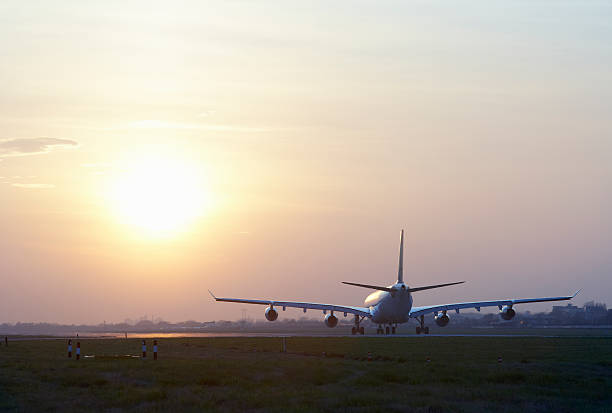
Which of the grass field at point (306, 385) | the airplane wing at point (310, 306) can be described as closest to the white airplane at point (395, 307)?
the airplane wing at point (310, 306)

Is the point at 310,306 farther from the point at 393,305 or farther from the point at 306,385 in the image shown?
the point at 306,385

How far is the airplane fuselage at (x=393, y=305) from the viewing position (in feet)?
272

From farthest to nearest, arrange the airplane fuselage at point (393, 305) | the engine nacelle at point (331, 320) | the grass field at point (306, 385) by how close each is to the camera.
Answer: the engine nacelle at point (331, 320)
the airplane fuselage at point (393, 305)
the grass field at point (306, 385)

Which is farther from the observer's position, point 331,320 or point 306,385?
point 331,320

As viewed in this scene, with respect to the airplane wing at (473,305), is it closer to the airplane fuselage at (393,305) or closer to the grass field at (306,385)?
the airplane fuselage at (393,305)

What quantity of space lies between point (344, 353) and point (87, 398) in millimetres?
25533

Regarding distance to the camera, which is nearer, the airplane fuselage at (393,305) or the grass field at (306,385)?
the grass field at (306,385)

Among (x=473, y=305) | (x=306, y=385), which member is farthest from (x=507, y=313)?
(x=306, y=385)

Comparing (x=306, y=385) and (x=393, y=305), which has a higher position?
(x=393, y=305)

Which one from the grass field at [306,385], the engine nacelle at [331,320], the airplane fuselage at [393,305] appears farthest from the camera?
the engine nacelle at [331,320]

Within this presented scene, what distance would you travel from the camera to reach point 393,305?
276 feet

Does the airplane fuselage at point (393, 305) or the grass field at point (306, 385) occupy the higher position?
the airplane fuselage at point (393, 305)

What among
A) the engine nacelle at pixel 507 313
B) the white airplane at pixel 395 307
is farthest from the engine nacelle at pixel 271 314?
the engine nacelle at pixel 507 313

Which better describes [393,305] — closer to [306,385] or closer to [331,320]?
[331,320]
